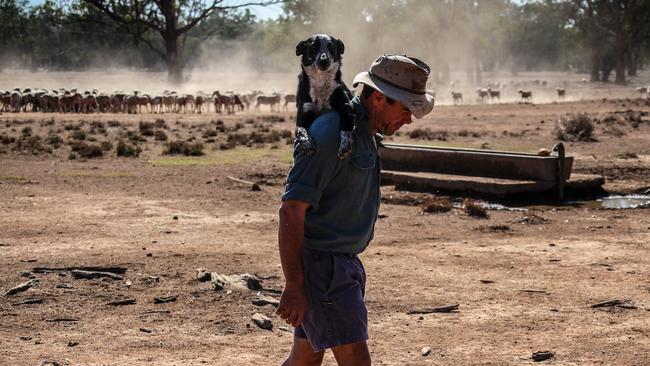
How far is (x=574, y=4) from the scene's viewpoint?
7631 cm

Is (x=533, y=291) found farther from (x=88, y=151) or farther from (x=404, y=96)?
(x=88, y=151)

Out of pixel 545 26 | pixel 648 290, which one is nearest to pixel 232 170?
pixel 648 290

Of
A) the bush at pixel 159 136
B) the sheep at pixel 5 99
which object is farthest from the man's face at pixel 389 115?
the sheep at pixel 5 99

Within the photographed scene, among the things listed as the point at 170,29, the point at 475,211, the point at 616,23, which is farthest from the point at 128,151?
the point at 616,23

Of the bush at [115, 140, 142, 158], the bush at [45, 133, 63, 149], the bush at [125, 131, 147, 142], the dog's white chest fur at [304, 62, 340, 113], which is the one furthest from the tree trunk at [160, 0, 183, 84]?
the dog's white chest fur at [304, 62, 340, 113]

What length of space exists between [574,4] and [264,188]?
6633 cm

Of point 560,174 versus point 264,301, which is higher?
point 560,174

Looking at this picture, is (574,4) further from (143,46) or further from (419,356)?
(419,356)

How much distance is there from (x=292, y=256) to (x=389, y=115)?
66cm

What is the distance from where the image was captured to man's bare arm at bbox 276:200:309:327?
3.56m

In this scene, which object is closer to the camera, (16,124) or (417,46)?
(16,124)

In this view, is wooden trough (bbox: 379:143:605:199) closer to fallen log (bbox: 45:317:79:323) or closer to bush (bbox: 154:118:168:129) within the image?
fallen log (bbox: 45:317:79:323)

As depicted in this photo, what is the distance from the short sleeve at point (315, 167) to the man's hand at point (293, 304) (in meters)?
0.34

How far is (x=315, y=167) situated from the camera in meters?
3.53
